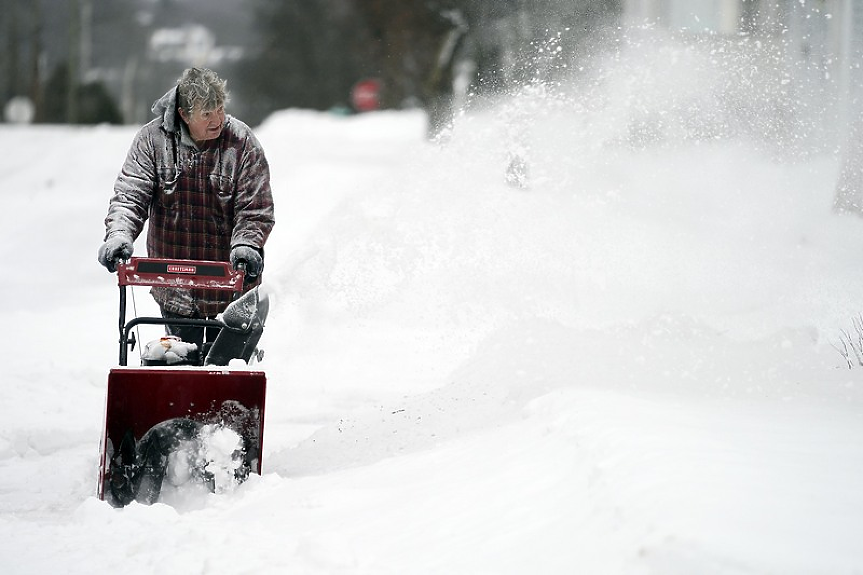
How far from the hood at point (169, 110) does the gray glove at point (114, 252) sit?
55cm

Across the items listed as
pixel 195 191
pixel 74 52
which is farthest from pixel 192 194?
pixel 74 52

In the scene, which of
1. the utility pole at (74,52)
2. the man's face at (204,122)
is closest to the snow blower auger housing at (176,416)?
the man's face at (204,122)

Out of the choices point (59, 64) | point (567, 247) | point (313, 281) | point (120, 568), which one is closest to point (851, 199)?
point (567, 247)

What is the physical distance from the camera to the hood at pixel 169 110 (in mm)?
4164

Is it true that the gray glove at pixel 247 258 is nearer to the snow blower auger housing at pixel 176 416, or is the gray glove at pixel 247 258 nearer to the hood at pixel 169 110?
the snow blower auger housing at pixel 176 416

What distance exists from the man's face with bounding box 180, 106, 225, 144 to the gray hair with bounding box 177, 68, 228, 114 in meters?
0.02

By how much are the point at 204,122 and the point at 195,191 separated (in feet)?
1.13

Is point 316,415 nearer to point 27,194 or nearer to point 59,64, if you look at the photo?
point 27,194

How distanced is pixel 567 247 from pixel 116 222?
5387mm

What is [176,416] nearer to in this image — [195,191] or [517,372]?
[195,191]

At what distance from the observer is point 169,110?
4.17 m

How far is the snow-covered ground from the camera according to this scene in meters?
3.04

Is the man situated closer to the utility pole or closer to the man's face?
the man's face

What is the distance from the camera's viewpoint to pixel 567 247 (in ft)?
29.1
